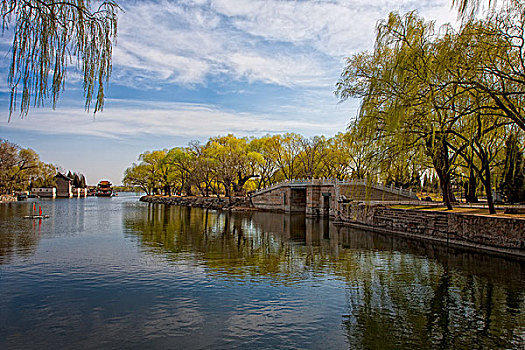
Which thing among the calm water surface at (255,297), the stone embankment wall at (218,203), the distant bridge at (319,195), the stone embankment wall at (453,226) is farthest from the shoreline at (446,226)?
the stone embankment wall at (218,203)

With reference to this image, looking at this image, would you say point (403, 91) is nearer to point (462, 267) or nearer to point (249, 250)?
point (462, 267)

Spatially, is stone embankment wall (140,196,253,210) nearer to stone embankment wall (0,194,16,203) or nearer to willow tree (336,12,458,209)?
stone embankment wall (0,194,16,203)

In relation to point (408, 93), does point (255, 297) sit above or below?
below

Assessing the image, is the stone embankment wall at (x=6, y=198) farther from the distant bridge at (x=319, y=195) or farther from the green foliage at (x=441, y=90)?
the green foliage at (x=441, y=90)

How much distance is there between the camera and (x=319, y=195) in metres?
44.1

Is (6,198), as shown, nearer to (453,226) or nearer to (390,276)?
(453,226)

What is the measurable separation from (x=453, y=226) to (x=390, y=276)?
876 centimetres

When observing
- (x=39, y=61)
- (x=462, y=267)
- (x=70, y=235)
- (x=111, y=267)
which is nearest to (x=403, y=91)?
(x=462, y=267)

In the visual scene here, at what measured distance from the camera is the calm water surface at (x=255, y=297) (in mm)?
8500

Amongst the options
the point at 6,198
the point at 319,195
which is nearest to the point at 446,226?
the point at 319,195

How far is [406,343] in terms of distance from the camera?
822 cm

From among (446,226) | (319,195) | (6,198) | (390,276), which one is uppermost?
(319,195)

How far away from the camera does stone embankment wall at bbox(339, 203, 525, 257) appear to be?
16984mm

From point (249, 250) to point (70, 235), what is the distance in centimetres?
1255
